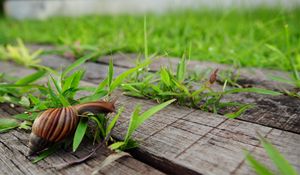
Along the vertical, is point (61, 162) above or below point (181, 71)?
below

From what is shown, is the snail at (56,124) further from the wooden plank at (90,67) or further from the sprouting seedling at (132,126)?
the wooden plank at (90,67)

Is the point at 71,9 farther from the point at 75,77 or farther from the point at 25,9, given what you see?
the point at 75,77

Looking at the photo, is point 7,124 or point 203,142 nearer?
point 203,142

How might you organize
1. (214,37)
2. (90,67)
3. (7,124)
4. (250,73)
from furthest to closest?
(214,37) → (90,67) → (250,73) → (7,124)

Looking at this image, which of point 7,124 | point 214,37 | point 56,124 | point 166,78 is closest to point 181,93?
point 166,78

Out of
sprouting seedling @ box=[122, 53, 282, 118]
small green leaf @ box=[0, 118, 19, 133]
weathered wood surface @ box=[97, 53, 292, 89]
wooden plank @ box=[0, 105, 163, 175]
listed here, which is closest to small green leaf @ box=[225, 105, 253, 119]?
sprouting seedling @ box=[122, 53, 282, 118]

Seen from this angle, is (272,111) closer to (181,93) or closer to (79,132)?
(181,93)

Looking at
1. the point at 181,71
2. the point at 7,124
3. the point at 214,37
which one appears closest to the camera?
the point at 7,124
